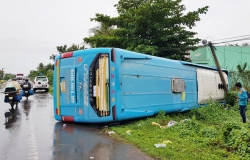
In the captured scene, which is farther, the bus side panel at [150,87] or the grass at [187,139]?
the bus side panel at [150,87]

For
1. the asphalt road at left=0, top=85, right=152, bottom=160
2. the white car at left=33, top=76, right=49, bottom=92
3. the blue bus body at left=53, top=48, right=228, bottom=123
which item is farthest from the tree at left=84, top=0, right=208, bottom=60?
the asphalt road at left=0, top=85, right=152, bottom=160

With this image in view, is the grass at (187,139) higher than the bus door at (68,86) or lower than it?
lower

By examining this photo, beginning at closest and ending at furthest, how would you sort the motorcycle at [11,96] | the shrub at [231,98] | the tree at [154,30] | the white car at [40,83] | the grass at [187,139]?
the grass at [187,139], the motorcycle at [11,96], the shrub at [231,98], the tree at [154,30], the white car at [40,83]

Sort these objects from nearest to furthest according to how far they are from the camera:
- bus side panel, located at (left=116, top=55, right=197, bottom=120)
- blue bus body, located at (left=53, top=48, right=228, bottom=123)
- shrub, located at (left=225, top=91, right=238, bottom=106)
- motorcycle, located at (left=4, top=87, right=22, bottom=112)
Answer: blue bus body, located at (left=53, top=48, right=228, bottom=123) → bus side panel, located at (left=116, top=55, right=197, bottom=120) → motorcycle, located at (left=4, top=87, right=22, bottom=112) → shrub, located at (left=225, top=91, right=238, bottom=106)

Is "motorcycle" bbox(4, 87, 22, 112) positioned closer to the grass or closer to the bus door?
the bus door

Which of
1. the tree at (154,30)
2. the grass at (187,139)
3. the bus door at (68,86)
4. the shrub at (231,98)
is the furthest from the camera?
the tree at (154,30)

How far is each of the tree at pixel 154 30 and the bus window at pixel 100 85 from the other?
28.9ft

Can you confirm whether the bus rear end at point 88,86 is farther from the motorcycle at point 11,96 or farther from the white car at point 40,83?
the white car at point 40,83

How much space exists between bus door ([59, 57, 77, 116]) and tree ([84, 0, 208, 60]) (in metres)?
8.41

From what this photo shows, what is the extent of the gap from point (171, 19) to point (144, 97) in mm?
10173

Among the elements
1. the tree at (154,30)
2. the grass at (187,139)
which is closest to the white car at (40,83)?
Answer: the tree at (154,30)

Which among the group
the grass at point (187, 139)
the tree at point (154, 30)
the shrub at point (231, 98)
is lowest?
the grass at point (187, 139)

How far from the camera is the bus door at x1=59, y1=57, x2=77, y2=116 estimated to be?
7.55 meters

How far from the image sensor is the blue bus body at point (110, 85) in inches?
275
